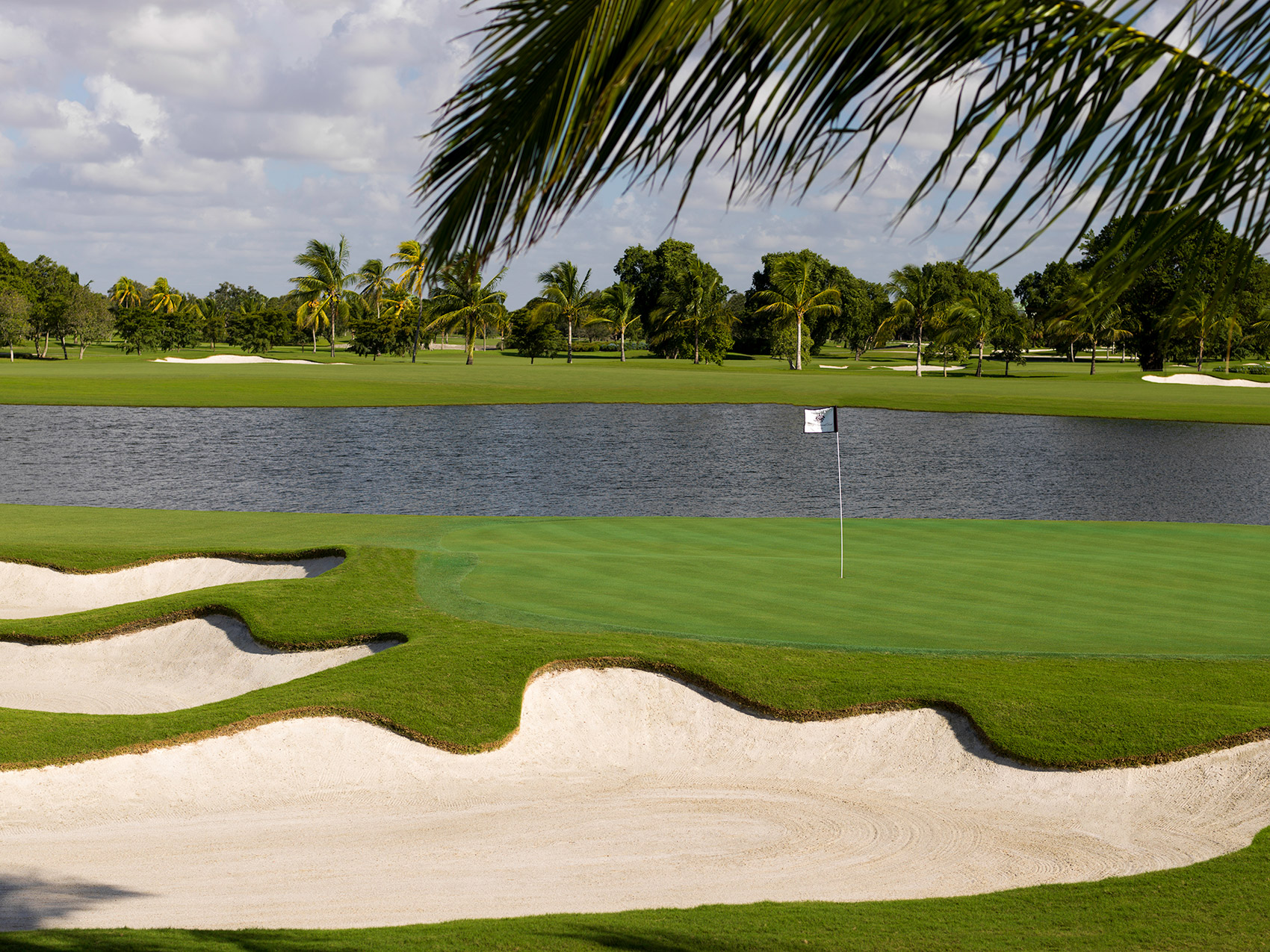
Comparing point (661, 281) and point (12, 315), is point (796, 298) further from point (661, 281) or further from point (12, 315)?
point (12, 315)

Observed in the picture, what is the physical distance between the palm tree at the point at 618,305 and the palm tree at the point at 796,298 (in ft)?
48.8

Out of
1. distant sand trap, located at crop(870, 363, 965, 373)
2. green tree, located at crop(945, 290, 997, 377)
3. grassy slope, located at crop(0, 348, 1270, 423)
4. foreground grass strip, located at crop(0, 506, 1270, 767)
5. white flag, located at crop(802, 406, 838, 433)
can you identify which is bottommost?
foreground grass strip, located at crop(0, 506, 1270, 767)

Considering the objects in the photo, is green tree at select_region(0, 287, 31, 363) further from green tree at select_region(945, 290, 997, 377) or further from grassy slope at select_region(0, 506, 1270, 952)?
grassy slope at select_region(0, 506, 1270, 952)

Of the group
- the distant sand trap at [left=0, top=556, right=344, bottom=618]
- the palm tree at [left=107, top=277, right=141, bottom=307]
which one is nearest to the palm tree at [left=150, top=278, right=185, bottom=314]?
the palm tree at [left=107, top=277, right=141, bottom=307]

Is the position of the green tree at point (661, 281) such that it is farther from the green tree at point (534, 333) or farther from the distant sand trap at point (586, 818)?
the distant sand trap at point (586, 818)

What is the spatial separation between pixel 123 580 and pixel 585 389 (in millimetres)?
52045

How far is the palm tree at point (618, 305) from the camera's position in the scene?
104 metres

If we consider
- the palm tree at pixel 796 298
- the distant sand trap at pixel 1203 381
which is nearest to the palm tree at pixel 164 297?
the palm tree at pixel 796 298

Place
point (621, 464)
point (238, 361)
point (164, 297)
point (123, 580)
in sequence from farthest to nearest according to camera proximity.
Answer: point (164, 297) → point (238, 361) → point (621, 464) → point (123, 580)

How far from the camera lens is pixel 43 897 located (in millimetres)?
6633

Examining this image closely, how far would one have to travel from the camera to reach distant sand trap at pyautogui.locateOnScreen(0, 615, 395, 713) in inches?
430

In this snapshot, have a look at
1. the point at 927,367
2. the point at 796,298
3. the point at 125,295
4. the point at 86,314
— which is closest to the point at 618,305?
the point at 796,298

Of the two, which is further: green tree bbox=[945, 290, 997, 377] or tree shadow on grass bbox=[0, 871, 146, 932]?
green tree bbox=[945, 290, 997, 377]

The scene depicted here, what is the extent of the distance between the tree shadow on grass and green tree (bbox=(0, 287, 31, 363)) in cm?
8847
